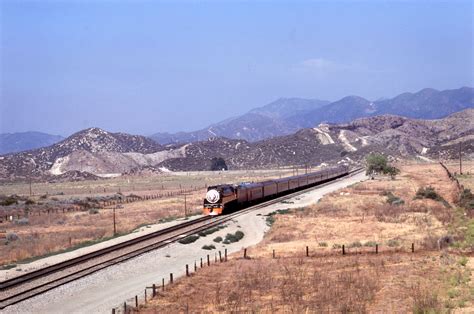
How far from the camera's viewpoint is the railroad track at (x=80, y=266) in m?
25.3

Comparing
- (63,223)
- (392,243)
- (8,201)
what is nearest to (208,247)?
(392,243)

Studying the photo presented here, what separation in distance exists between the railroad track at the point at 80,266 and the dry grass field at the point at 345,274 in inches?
203

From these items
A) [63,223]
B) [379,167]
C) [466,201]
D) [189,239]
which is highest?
[379,167]

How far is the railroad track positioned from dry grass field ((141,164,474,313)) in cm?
516

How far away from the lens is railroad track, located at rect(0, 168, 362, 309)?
25266 millimetres

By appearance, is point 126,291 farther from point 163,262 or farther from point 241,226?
point 241,226

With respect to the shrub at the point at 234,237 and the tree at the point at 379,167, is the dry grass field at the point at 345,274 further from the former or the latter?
the tree at the point at 379,167

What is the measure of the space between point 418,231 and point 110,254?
61.6 ft

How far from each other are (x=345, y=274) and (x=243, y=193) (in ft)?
120

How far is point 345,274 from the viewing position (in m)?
26.1

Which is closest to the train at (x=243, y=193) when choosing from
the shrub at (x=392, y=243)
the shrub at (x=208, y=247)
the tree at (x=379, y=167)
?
the shrub at (x=208, y=247)

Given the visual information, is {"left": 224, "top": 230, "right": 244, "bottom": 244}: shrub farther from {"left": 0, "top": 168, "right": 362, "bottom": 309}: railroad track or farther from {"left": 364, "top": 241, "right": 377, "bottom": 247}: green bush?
{"left": 364, "top": 241, "right": 377, "bottom": 247}: green bush

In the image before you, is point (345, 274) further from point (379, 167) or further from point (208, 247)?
point (379, 167)

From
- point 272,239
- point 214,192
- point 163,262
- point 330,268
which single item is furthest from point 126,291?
point 214,192
